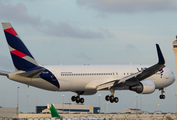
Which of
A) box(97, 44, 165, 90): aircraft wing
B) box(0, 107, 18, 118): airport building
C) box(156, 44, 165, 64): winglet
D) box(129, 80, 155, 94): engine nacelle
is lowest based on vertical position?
box(0, 107, 18, 118): airport building

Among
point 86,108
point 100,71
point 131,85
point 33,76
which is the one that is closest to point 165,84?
point 131,85

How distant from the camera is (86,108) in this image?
151125mm

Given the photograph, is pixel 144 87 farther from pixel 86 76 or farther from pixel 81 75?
pixel 81 75

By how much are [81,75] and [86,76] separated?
863 millimetres

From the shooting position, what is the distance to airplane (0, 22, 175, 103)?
183ft

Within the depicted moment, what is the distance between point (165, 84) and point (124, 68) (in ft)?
25.8

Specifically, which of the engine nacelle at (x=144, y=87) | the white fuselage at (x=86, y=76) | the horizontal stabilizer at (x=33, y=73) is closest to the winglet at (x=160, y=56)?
the engine nacelle at (x=144, y=87)

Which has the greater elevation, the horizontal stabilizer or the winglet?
the winglet

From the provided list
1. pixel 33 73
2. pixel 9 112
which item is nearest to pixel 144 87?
pixel 33 73

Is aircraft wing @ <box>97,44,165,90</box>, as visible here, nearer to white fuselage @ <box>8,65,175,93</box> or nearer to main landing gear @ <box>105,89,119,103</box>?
white fuselage @ <box>8,65,175,93</box>

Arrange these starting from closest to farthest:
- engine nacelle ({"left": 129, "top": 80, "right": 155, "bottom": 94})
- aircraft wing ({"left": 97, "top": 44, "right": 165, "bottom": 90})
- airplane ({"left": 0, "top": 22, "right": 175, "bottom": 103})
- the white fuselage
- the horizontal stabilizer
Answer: the horizontal stabilizer < aircraft wing ({"left": 97, "top": 44, "right": 165, "bottom": 90}) < airplane ({"left": 0, "top": 22, "right": 175, "bottom": 103}) < the white fuselage < engine nacelle ({"left": 129, "top": 80, "right": 155, "bottom": 94})

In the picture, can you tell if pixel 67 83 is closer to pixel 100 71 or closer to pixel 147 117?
pixel 100 71

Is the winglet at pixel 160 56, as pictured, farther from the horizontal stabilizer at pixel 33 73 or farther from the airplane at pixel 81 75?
the horizontal stabilizer at pixel 33 73

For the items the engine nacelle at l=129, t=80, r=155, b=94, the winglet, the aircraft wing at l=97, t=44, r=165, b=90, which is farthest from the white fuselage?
the winglet
